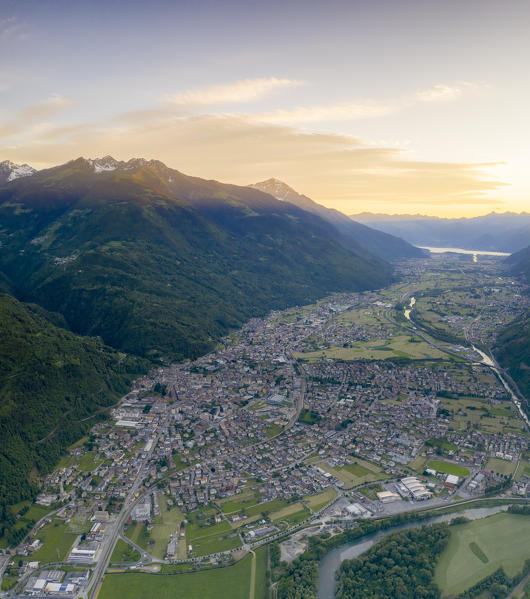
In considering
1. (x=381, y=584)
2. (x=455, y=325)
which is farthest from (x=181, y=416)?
(x=455, y=325)

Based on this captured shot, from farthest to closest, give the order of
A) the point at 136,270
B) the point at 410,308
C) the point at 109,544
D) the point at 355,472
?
the point at 410,308, the point at 136,270, the point at 355,472, the point at 109,544

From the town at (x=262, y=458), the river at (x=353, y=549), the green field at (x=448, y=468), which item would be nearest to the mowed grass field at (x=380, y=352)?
the town at (x=262, y=458)

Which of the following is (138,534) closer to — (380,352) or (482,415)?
(482,415)

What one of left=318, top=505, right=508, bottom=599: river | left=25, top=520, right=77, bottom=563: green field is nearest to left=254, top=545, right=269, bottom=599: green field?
left=318, top=505, right=508, bottom=599: river

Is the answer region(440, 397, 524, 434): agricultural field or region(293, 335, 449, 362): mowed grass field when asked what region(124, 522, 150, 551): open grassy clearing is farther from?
region(293, 335, 449, 362): mowed grass field

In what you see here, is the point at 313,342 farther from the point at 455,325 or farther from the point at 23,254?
the point at 23,254

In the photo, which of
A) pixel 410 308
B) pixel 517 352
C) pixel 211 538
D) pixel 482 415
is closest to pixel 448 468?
pixel 482 415
